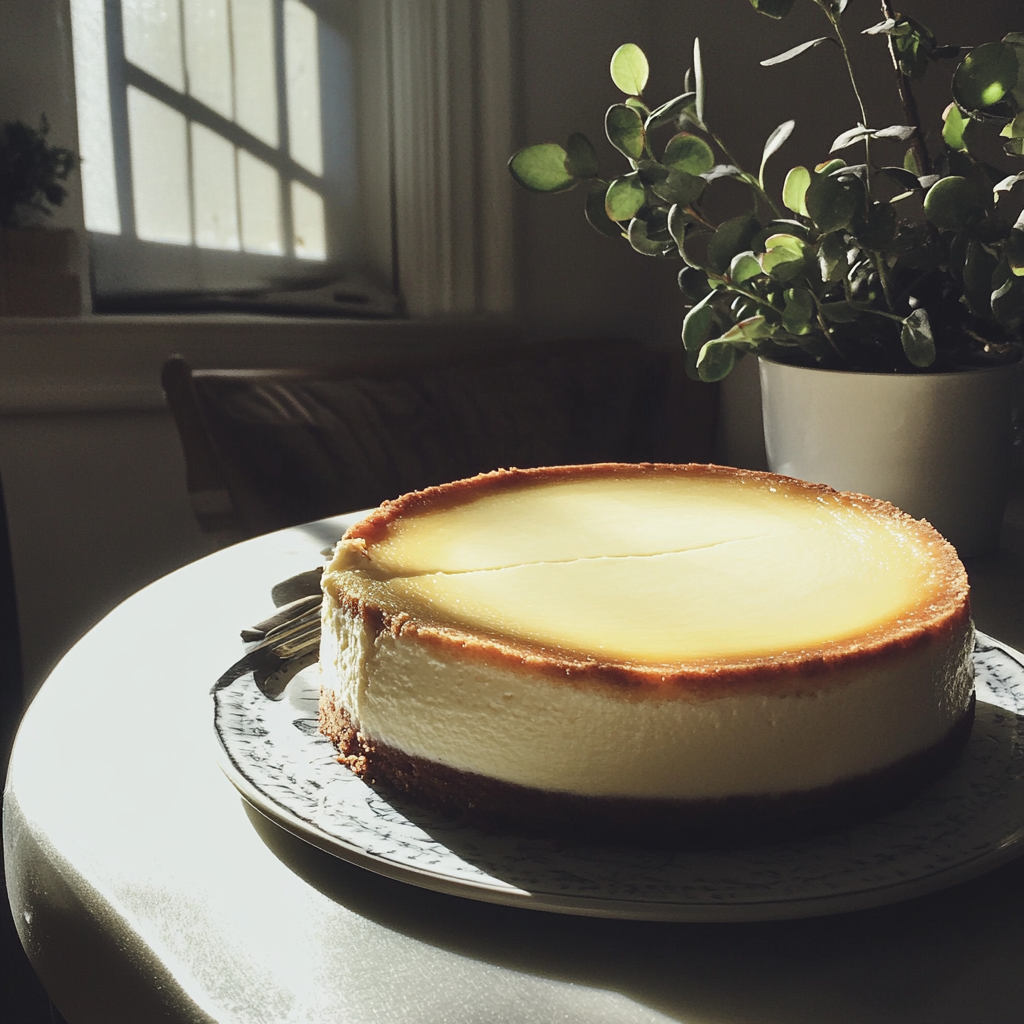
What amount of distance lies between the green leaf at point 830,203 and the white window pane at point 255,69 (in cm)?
199

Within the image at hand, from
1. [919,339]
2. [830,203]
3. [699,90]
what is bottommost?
[919,339]

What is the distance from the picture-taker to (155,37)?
7.73 feet

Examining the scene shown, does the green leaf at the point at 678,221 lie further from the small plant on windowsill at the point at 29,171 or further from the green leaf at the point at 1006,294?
the small plant on windowsill at the point at 29,171

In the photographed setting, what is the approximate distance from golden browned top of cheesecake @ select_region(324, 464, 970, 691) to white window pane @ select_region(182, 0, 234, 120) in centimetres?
202

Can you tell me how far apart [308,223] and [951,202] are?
201 centimetres

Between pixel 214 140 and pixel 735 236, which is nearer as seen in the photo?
pixel 735 236

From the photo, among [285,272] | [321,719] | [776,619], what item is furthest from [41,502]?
[776,619]

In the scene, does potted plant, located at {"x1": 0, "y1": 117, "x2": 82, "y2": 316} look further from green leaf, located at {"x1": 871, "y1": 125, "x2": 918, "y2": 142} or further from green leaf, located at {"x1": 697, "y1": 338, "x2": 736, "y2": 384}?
green leaf, located at {"x1": 871, "y1": 125, "x2": 918, "y2": 142}

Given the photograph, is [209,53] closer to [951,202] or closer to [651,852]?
[951,202]

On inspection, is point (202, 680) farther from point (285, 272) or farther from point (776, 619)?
point (285, 272)

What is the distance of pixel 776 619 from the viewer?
541 millimetres

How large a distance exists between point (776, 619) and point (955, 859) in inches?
5.6

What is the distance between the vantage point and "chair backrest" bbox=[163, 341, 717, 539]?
186 centimetres

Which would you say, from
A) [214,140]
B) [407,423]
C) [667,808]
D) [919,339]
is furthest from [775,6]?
[214,140]
